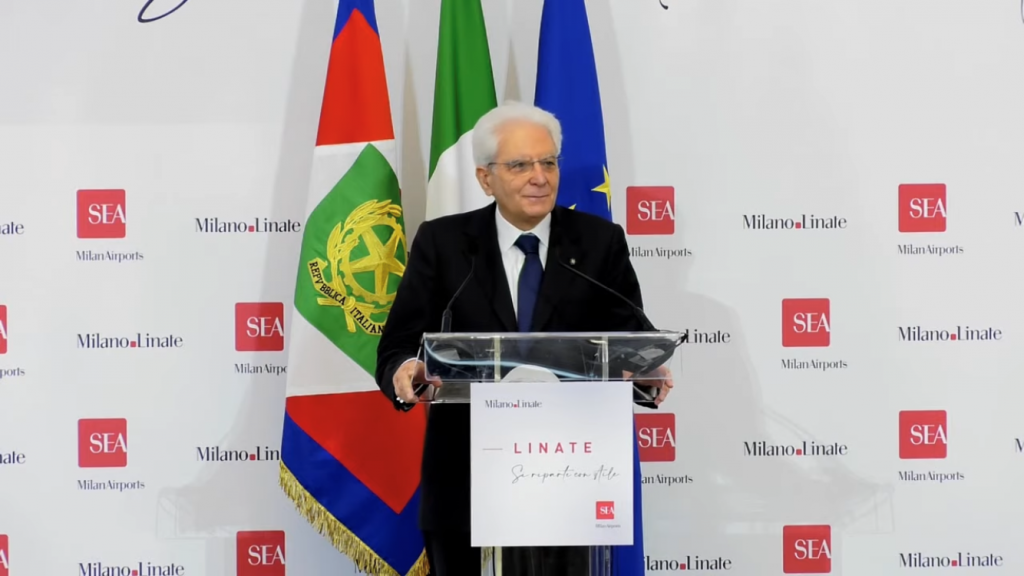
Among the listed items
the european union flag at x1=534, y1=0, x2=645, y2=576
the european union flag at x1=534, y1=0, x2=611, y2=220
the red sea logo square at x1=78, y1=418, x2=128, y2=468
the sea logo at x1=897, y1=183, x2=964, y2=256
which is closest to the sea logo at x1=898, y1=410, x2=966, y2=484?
the sea logo at x1=897, y1=183, x2=964, y2=256

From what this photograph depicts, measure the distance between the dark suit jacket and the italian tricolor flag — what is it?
0.74m

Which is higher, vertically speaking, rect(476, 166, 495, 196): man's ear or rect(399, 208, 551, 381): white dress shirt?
rect(476, 166, 495, 196): man's ear

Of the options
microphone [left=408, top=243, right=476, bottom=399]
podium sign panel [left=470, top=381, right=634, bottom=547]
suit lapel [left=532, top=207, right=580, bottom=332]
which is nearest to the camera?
podium sign panel [left=470, top=381, right=634, bottom=547]

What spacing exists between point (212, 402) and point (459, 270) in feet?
4.78

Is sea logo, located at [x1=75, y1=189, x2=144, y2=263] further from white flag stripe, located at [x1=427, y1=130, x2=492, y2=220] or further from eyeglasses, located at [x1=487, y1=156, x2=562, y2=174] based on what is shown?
eyeglasses, located at [x1=487, y1=156, x2=562, y2=174]

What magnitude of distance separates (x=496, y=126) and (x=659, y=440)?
4.87 feet

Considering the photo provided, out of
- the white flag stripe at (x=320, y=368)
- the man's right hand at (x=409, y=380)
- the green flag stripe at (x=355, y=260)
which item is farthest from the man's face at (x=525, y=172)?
the white flag stripe at (x=320, y=368)

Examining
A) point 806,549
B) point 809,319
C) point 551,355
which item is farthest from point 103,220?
point 806,549

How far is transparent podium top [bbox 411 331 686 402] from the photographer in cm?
163

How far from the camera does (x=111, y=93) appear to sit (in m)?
3.16

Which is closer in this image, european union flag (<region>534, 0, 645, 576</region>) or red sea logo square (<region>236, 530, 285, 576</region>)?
european union flag (<region>534, 0, 645, 576</region>)

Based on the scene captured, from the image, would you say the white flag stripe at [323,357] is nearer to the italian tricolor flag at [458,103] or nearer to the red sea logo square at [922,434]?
the italian tricolor flag at [458,103]

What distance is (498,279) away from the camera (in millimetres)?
2055

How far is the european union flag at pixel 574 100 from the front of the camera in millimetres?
2871
